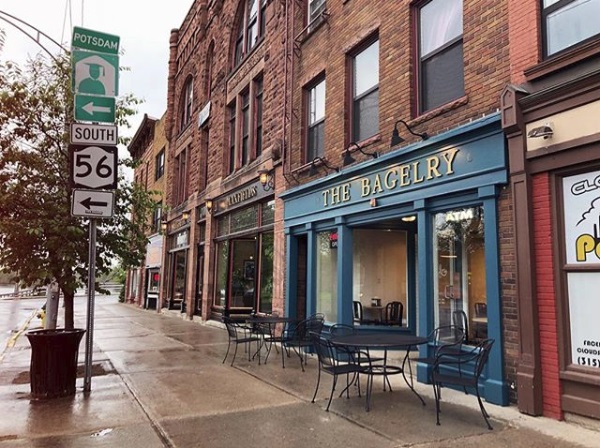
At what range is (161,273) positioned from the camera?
23188 millimetres

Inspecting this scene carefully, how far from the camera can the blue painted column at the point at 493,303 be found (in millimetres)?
5734

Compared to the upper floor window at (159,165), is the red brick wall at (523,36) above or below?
below

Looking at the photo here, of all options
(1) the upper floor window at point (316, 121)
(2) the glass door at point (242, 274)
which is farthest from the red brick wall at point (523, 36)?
(2) the glass door at point (242, 274)

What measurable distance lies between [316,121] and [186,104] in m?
13.4

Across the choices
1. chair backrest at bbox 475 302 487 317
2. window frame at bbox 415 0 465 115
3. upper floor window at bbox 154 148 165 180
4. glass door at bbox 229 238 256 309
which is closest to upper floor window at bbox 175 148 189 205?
upper floor window at bbox 154 148 165 180

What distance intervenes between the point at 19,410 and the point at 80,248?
2.65m

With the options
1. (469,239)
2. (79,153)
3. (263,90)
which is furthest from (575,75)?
(263,90)

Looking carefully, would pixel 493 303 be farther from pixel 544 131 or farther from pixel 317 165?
pixel 317 165

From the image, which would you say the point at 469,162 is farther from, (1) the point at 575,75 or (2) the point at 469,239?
(1) the point at 575,75

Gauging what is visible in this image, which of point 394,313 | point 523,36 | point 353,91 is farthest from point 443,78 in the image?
point 394,313

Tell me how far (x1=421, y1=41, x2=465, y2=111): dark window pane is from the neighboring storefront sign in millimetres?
2501

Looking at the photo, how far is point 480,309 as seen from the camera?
668 cm

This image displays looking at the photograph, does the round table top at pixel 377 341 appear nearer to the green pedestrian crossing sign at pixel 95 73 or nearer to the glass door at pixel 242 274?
the green pedestrian crossing sign at pixel 95 73

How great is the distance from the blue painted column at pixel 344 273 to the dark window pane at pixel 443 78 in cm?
286
